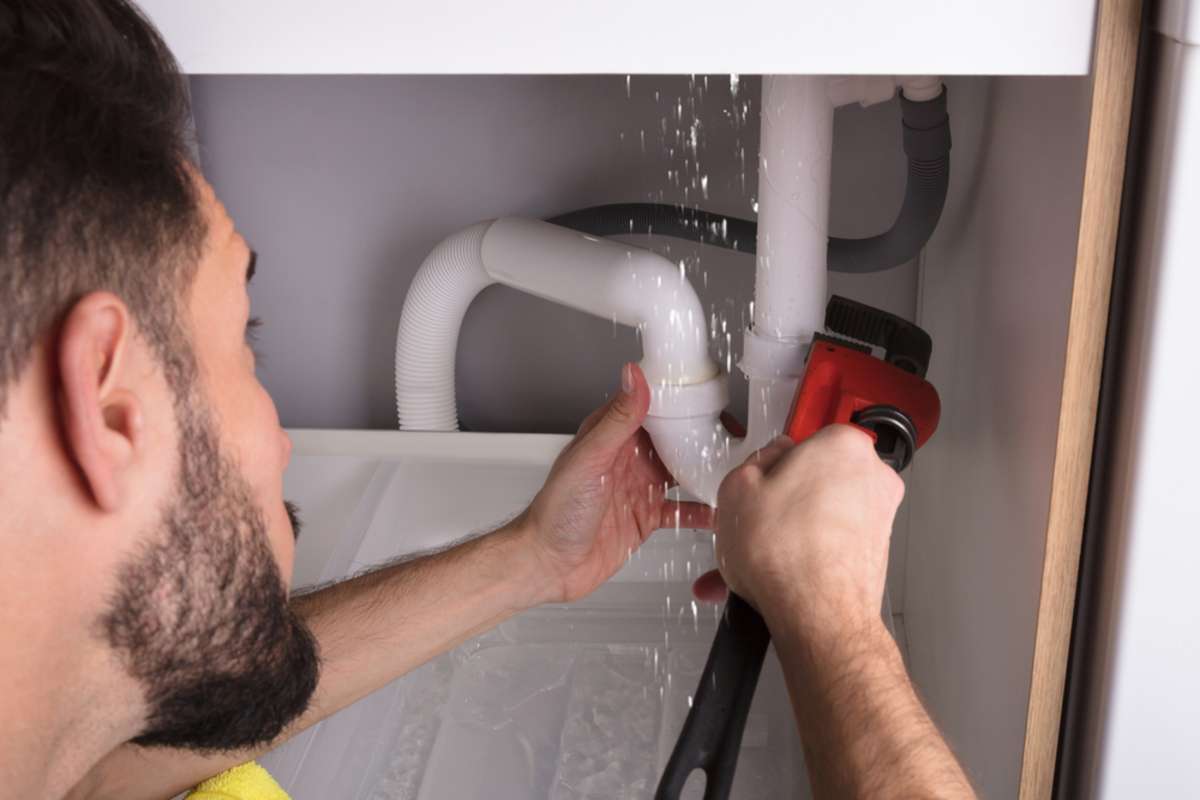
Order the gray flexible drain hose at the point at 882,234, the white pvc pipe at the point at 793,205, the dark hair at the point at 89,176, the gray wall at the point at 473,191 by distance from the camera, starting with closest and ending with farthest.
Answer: the dark hair at the point at 89,176, the white pvc pipe at the point at 793,205, the gray flexible drain hose at the point at 882,234, the gray wall at the point at 473,191

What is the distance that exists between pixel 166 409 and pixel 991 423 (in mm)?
499

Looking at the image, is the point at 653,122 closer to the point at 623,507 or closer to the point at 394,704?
the point at 623,507

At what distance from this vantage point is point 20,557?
53 cm

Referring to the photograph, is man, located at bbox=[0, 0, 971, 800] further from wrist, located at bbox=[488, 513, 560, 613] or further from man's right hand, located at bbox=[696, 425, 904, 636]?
wrist, located at bbox=[488, 513, 560, 613]

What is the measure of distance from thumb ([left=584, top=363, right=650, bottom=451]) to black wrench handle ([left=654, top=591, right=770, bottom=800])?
6.5 inches

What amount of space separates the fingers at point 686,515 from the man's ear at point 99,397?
46 cm

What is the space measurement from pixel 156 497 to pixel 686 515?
1.45 ft

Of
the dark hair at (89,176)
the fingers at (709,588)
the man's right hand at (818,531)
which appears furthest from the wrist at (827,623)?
the dark hair at (89,176)

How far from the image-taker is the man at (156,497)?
1.70 ft

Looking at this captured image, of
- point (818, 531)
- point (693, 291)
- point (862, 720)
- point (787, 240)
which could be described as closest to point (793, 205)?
point (787, 240)

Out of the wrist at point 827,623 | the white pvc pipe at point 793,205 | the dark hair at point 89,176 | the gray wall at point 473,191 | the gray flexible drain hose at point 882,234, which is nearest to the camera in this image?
the dark hair at point 89,176

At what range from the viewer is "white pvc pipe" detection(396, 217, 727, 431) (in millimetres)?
890

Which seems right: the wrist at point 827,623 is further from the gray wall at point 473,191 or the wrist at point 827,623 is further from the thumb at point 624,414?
the gray wall at point 473,191

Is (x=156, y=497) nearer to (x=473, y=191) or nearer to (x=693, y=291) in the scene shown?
(x=693, y=291)
